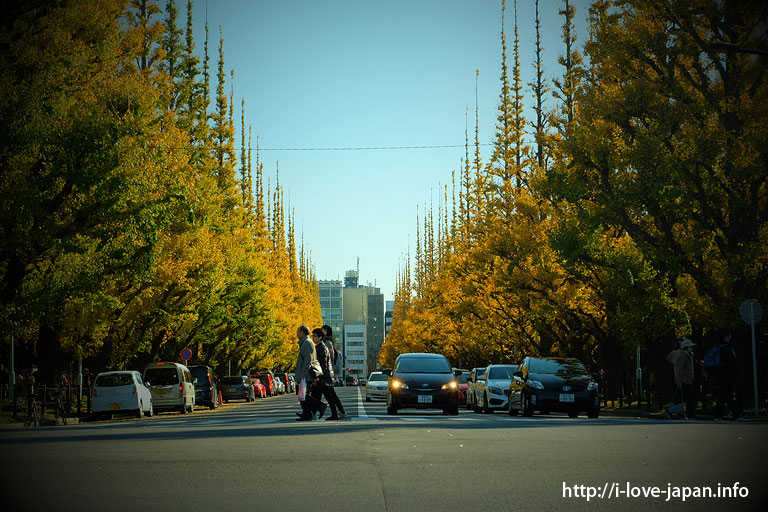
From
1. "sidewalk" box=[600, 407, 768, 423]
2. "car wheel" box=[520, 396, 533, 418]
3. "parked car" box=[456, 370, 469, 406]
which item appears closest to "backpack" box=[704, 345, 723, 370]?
"sidewalk" box=[600, 407, 768, 423]

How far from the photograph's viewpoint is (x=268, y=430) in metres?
16.9

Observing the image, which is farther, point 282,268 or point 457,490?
point 282,268

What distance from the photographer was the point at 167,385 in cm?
3531

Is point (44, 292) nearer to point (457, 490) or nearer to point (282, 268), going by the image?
point (457, 490)

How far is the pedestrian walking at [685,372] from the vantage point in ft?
73.0

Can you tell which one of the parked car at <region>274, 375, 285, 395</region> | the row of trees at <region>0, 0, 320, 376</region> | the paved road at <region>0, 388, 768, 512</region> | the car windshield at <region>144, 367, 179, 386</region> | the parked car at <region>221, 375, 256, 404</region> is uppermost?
the row of trees at <region>0, 0, 320, 376</region>

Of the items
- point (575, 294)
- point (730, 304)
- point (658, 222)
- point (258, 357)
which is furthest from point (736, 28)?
point (258, 357)

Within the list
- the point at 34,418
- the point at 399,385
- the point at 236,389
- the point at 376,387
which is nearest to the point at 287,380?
the point at 236,389

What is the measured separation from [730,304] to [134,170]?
52.1ft

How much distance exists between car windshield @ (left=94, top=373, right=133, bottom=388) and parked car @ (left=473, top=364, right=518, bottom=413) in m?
11.6

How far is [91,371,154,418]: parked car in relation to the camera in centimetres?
2936

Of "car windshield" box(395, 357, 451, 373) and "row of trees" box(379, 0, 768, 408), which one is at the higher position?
"row of trees" box(379, 0, 768, 408)

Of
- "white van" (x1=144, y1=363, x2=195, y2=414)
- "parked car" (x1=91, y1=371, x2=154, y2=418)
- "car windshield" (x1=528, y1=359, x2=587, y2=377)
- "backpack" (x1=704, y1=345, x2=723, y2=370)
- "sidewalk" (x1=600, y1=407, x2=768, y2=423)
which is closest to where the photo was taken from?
"sidewalk" (x1=600, y1=407, x2=768, y2=423)

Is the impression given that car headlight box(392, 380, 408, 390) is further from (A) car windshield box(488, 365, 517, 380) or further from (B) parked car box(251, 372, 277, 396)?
(B) parked car box(251, 372, 277, 396)
